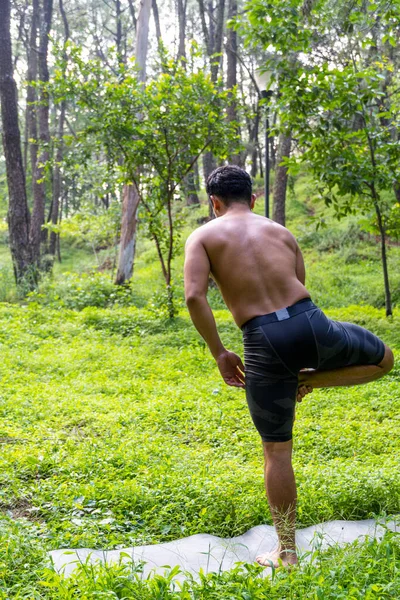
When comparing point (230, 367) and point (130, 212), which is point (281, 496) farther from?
point (130, 212)

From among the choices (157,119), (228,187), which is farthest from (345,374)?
(157,119)

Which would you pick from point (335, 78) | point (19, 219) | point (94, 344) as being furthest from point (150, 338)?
point (19, 219)

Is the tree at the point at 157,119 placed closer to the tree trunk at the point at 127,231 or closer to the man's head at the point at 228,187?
the tree trunk at the point at 127,231

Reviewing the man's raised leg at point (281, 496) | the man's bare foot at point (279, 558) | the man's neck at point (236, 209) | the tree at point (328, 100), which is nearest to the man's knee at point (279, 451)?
the man's raised leg at point (281, 496)

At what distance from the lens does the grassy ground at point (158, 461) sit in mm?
2703

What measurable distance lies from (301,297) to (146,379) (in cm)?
459

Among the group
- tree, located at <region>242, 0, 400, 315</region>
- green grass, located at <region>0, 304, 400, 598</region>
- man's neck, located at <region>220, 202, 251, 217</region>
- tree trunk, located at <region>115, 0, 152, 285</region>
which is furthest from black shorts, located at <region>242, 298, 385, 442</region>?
tree trunk, located at <region>115, 0, 152, 285</region>

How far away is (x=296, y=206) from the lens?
2491 cm

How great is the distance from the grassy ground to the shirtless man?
20.9 inches

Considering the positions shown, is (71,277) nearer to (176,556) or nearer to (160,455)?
(160,455)

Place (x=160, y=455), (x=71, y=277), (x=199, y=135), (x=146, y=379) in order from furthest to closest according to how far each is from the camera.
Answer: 1. (x=71, y=277)
2. (x=199, y=135)
3. (x=146, y=379)
4. (x=160, y=455)

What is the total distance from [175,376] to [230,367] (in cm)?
446

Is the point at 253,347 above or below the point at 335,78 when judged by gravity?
below

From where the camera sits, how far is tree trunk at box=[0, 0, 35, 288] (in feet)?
44.8
